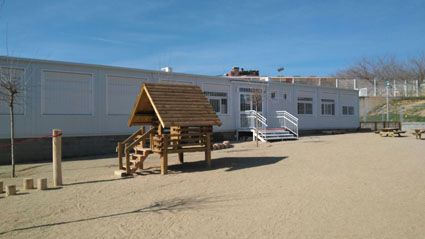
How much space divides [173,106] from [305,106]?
2051 cm

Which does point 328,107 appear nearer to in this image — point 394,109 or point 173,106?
point 394,109

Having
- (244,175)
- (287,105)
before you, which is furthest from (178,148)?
(287,105)

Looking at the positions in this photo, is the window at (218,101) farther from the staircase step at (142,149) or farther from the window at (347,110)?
the window at (347,110)

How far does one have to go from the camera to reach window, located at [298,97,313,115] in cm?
3123

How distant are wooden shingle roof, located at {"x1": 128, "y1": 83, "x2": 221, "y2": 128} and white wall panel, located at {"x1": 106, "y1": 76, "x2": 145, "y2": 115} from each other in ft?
21.0

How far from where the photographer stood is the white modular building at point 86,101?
56.7 feet

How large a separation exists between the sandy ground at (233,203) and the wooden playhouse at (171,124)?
624 mm

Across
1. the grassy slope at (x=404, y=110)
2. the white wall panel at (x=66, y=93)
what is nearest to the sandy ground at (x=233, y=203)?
the white wall panel at (x=66, y=93)

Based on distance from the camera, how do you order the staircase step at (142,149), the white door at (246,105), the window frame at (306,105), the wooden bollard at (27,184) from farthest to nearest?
the window frame at (306,105), the white door at (246,105), the staircase step at (142,149), the wooden bollard at (27,184)

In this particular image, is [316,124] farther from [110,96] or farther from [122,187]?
[122,187]

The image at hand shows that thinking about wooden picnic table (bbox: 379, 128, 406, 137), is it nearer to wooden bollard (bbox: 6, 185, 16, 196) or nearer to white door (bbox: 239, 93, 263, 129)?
white door (bbox: 239, 93, 263, 129)

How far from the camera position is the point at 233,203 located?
8094 mm

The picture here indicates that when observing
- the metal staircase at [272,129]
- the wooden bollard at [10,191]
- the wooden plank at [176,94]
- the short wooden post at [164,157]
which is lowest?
the wooden bollard at [10,191]

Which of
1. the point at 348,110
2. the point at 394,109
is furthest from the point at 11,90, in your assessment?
the point at 394,109
